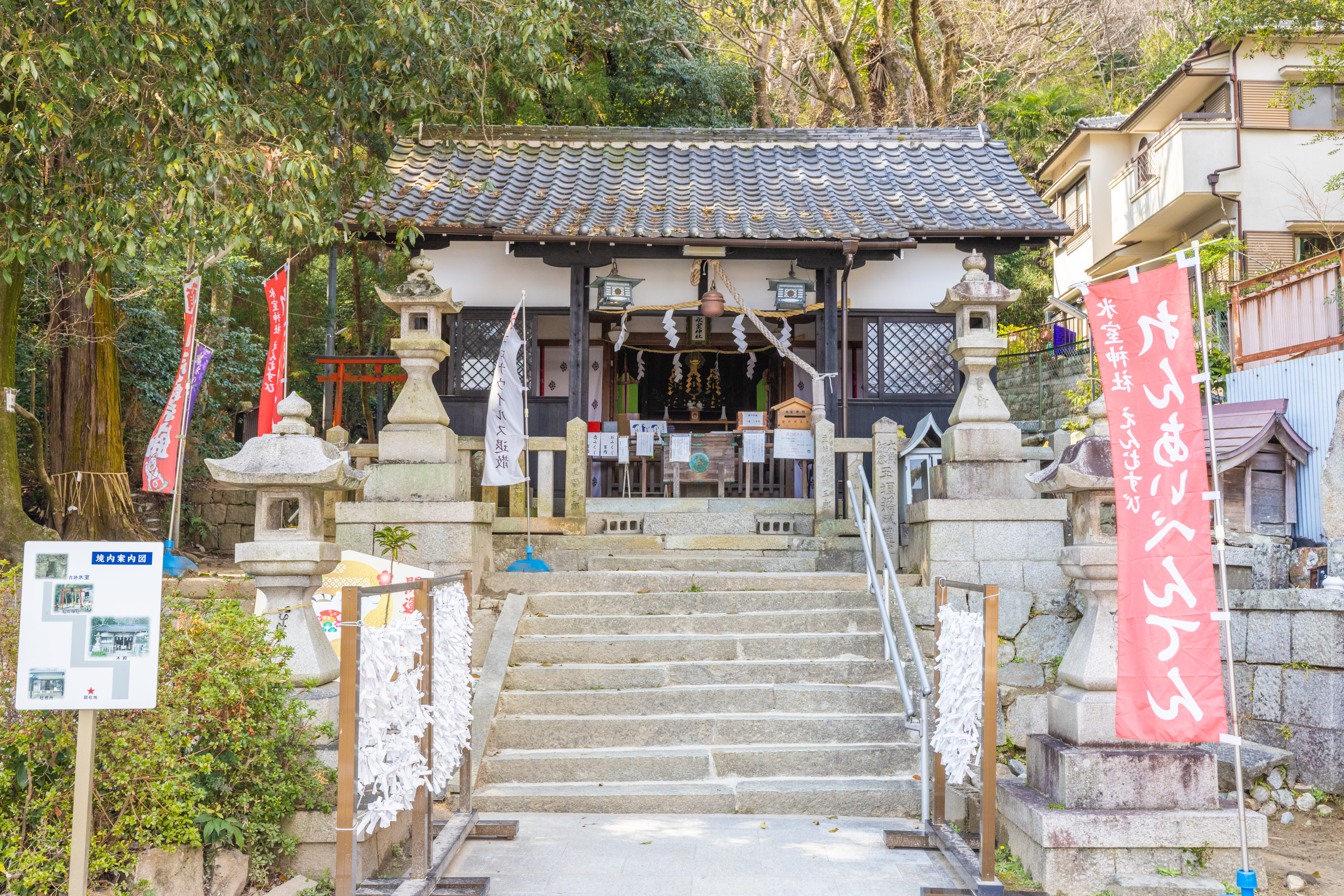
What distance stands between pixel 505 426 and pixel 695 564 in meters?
2.45

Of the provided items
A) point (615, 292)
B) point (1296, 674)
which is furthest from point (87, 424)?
point (1296, 674)

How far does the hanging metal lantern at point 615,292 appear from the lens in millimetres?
12500

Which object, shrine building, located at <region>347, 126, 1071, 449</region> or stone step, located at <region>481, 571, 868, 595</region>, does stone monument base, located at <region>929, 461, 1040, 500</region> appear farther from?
shrine building, located at <region>347, 126, 1071, 449</region>

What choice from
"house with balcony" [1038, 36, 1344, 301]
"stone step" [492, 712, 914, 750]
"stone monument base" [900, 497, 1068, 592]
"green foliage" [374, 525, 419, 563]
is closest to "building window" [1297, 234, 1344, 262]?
"house with balcony" [1038, 36, 1344, 301]

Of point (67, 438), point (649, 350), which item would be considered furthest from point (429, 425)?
point (649, 350)

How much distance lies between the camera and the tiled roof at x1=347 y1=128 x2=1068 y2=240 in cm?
1202

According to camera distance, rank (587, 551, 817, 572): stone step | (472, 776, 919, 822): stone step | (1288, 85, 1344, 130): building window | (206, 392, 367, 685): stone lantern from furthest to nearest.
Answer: (1288, 85, 1344, 130): building window → (587, 551, 817, 572): stone step → (472, 776, 919, 822): stone step → (206, 392, 367, 685): stone lantern

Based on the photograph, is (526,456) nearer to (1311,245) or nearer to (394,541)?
(394,541)

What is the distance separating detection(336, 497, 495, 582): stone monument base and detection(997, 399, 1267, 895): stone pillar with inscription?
4.98m

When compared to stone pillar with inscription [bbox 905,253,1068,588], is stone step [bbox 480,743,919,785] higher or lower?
lower

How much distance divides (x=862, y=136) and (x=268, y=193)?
10064mm

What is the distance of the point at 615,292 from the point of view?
12.5 m

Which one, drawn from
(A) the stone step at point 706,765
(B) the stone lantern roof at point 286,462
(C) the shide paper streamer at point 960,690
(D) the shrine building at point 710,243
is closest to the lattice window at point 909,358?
(D) the shrine building at point 710,243

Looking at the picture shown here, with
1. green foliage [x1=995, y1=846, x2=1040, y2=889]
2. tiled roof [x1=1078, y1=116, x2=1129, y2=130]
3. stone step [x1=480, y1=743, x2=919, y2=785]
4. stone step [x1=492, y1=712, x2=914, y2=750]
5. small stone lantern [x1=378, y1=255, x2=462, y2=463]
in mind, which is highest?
tiled roof [x1=1078, y1=116, x2=1129, y2=130]
